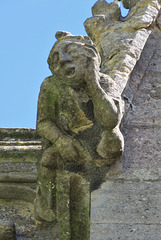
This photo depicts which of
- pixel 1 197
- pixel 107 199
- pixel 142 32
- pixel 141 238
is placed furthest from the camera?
pixel 142 32

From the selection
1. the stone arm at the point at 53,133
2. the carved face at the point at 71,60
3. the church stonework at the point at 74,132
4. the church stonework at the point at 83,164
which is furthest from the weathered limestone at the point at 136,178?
the carved face at the point at 71,60

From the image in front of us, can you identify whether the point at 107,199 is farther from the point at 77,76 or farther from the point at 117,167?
the point at 77,76

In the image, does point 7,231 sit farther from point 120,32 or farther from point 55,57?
point 120,32

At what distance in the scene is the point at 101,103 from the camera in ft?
12.1

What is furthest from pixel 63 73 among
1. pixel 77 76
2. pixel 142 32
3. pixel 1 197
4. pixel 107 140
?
pixel 142 32

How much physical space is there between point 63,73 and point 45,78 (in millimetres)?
225

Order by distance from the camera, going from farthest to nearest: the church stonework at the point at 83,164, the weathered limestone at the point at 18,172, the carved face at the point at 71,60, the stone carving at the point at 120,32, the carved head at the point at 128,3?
the carved head at the point at 128,3 → the stone carving at the point at 120,32 → the weathered limestone at the point at 18,172 → the carved face at the point at 71,60 → the church stonework at the point at 83,164

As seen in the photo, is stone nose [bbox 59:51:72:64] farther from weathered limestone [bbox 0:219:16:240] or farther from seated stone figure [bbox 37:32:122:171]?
weathered limestone [bbox 0:219:16:240]

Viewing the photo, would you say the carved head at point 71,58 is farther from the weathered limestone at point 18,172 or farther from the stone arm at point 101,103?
the weathered limestone at point 18,172

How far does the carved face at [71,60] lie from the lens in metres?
3.78

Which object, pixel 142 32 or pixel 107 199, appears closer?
pixel 107 199

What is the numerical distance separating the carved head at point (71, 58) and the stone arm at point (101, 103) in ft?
0.22

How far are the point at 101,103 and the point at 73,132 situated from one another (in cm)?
33

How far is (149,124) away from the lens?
4.16 m
